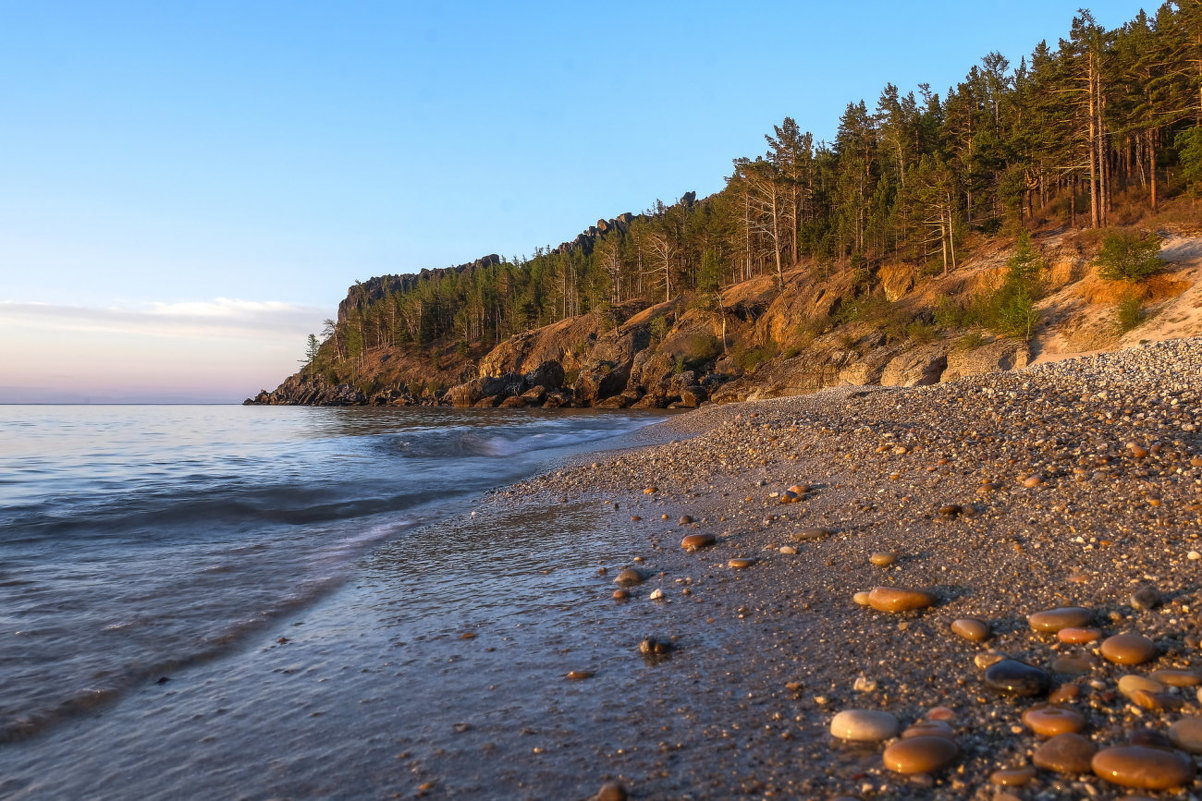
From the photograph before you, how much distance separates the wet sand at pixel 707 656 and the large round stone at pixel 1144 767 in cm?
6

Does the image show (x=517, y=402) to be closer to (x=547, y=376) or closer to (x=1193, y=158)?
(x=547, y=376)


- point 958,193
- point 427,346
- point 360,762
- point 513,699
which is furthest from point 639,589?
point 427,346

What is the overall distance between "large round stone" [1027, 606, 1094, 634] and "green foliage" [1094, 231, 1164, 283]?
111ft

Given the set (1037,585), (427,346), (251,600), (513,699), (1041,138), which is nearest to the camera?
(513,699)

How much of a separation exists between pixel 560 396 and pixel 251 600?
179 feet

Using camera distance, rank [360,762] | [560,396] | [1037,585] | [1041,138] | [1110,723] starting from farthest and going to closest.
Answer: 1. [560,396]
2. [1041,138]
3. [1037,585]
4. [360,762]
5. [1110,723]

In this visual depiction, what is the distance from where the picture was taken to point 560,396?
6081 cm

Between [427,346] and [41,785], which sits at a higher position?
[427,346]

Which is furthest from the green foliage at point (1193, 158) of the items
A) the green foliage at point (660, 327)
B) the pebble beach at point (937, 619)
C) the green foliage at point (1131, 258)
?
the green foliage at point (660, 327)

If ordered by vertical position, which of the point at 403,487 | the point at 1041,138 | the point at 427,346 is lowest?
the point at 403,487

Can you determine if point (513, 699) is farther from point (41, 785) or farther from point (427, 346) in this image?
point (427, 346)

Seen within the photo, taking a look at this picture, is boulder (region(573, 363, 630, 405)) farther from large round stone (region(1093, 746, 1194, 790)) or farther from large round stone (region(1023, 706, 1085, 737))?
large round stone (region(1093, 746, 1194, 790))

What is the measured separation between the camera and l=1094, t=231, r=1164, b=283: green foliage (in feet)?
94.9

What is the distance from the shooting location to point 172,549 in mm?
8852
